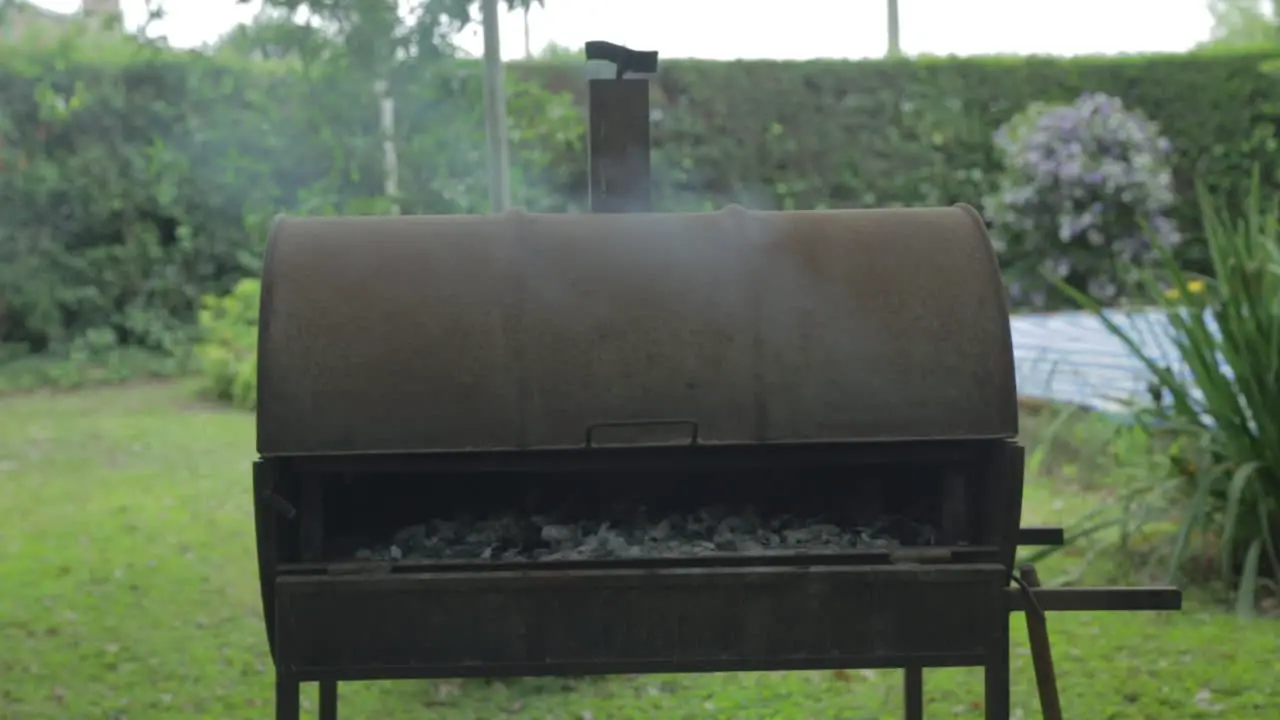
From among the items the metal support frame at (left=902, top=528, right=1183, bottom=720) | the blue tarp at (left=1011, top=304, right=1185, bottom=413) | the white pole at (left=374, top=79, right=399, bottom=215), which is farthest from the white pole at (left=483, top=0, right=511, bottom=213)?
the blue tarp at (left=1011, top=304, right=1185, bottom=413)

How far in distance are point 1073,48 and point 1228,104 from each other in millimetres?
1165

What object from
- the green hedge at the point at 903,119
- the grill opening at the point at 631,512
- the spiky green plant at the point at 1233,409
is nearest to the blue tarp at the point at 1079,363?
the spiky green plant at the point at 1233,409

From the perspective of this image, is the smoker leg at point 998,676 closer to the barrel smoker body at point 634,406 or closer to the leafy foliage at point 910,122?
Result: the barrel smoker body at point 634,406

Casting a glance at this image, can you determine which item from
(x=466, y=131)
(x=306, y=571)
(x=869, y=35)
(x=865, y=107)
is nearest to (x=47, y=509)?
(x=466, y=131)

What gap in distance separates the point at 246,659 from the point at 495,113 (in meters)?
1.71

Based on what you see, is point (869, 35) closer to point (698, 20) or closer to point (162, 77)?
point (162, 77)

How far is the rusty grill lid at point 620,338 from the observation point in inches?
87.2

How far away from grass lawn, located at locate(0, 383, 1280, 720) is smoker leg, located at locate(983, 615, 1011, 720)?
137cm

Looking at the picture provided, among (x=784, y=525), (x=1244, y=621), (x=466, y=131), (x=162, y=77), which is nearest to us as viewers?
(x=784, y=525)

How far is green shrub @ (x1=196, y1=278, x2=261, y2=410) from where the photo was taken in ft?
26.8

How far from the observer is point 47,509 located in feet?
19.4

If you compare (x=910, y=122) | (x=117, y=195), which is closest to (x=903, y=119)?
(x=910, y=122)

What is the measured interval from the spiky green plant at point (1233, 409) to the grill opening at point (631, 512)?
1.55m

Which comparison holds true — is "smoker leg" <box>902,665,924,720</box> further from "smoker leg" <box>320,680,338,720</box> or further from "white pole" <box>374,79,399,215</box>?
"white pole" <box>374,79,399,215</box>
